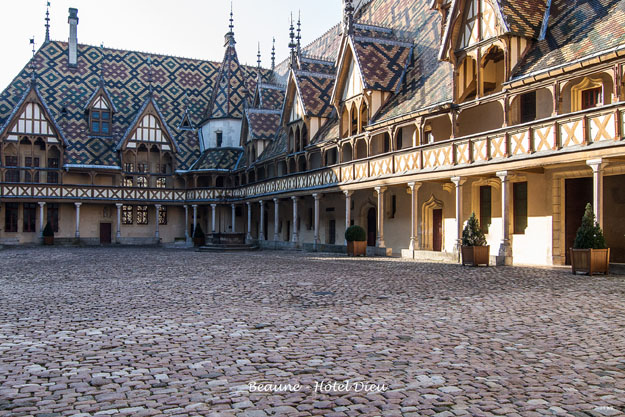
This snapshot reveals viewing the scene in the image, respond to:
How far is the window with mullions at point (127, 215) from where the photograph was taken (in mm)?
45594

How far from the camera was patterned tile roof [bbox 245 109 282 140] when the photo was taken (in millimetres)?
41844

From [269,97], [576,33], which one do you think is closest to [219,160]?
[269,97]

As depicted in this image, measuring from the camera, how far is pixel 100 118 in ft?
151

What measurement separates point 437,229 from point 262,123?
1954cm

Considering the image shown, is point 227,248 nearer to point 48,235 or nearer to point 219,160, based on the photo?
point 219,160

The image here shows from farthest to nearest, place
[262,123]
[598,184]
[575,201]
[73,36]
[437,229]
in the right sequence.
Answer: [73,36] < [262,123] < [437,229] < [575,201] < [598,184]

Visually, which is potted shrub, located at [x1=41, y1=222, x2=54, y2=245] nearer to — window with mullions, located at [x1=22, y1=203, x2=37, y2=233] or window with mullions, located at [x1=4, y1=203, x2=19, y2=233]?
window with mullions, located at [x1=22, y1=203, x2=37, y2=233]

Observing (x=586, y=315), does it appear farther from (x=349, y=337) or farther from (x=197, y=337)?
(x=197, y=337)

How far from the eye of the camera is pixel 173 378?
522 centimetres

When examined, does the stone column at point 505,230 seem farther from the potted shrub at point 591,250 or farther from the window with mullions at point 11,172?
the window with mullions at point 11,172

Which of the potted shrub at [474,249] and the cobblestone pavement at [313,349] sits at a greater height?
the potted shrub at [474,249]

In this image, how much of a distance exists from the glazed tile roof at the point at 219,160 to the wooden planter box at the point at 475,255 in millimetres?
29812

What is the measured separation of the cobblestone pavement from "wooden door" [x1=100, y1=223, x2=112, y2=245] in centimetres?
3416

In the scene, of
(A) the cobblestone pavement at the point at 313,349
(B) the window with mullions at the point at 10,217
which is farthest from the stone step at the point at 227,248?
(A) the cobblestone pavement at the point at 313,349
